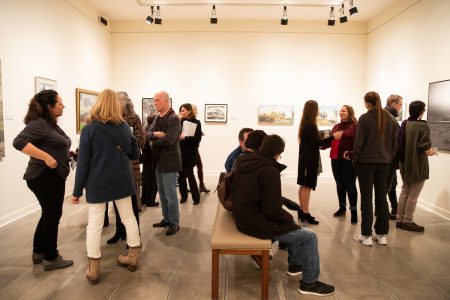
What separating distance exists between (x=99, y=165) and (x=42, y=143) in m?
0.63

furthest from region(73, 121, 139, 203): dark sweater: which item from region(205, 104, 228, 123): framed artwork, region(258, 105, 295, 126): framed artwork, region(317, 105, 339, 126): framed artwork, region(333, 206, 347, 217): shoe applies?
region(317, 105, 339, 126): framed artwork

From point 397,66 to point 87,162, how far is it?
6086 mm

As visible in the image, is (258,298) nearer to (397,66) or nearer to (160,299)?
(160,299)

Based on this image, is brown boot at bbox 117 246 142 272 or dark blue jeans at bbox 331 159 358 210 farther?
dark blue jeans at bbox 331 159 358 210

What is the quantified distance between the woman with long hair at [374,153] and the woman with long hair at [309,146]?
0.59m

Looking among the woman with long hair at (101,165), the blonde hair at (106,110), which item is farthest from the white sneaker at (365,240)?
the blonde hair at (106,110)

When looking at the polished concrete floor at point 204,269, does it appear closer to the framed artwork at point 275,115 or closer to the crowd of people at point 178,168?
the crowd of people at point 178,168

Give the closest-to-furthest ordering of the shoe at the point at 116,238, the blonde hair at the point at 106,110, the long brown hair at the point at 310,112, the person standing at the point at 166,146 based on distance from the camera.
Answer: the blonde hair at the point at 106,110
the shoe at the point at 116,238
the person standing at the point at 166,146
the long brown hair at the point at 310,112

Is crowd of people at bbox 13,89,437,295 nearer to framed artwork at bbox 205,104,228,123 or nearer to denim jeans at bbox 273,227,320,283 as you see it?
denim jeans at bbox 273,227,320,283

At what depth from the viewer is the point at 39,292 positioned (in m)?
2.73

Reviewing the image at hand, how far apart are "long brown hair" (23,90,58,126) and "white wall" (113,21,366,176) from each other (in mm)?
5283

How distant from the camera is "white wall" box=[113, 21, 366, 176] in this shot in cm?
799

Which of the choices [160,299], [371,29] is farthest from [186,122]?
[371,29]

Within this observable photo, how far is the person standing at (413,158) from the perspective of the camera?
4.20 meters
